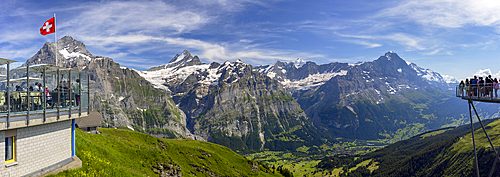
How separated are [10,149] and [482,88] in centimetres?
5125

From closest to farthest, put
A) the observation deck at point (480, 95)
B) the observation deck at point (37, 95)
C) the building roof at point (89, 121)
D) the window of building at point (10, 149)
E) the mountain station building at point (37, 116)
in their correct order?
1. the window of building at point (10, 149)
2. the mountain station building at point (37, 116)
3. the observation deck at point (37, 95)
4. the observation deck at point (480, 95)
5. the building roof at point (89, 121)

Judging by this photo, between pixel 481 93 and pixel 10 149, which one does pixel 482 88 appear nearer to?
pixel 481 93

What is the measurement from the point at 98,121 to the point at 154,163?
29.1 meters

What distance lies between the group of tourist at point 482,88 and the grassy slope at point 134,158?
47697mm

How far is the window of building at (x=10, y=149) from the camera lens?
22906mm

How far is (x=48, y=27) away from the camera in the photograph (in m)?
35.3

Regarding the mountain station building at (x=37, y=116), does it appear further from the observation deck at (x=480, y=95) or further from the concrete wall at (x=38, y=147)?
the observation deck at (x=480, y=95)

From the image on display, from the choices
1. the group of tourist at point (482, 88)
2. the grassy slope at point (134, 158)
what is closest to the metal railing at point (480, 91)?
the group of tourist at point (482, 88)

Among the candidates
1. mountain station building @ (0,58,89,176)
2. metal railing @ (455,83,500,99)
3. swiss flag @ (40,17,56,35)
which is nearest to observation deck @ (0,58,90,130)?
mountain station building @ (0,58,89,176)

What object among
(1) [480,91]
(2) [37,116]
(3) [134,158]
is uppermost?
(1) [480,91]

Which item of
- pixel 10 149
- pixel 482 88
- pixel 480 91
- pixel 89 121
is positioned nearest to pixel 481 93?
pixel 480 91

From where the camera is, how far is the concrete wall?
23391 millimetres

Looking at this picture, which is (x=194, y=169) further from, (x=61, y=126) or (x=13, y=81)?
(x=13, y=81)

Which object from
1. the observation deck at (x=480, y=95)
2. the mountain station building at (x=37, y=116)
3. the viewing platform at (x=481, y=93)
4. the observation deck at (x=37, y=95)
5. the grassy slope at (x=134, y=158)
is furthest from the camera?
the grassy slope at (x=134, y=158)
